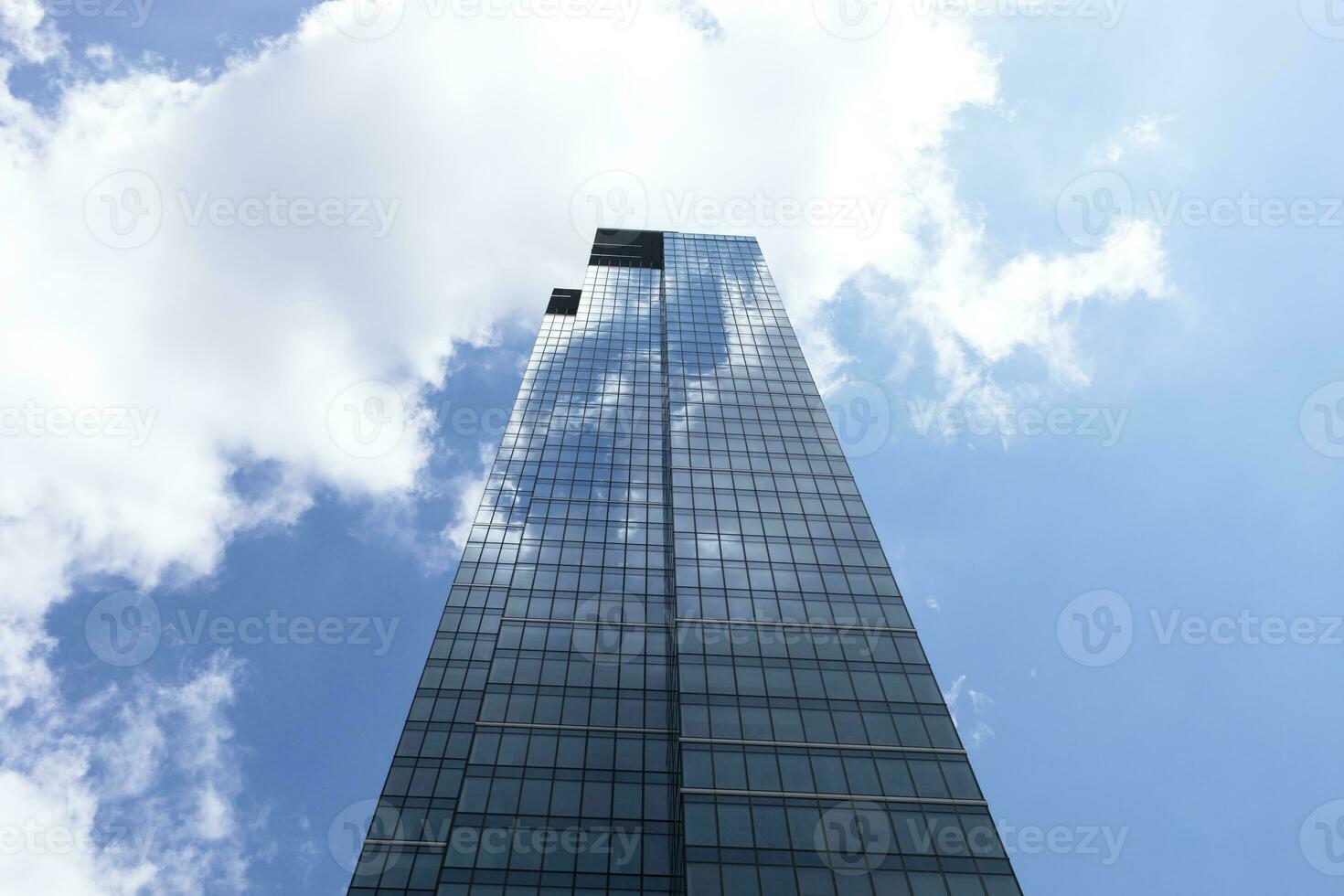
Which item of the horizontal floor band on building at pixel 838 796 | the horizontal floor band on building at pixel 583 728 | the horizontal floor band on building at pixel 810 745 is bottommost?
the horizontal floor band on building at pixel 838 796

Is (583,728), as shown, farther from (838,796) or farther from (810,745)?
(838,796)

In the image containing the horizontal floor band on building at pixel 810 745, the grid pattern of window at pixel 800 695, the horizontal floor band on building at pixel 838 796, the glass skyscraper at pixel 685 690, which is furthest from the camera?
the horizontal floor band on building at pixel 810 745

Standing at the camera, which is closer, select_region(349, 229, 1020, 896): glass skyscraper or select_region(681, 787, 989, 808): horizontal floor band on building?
select_region(349, 229, 1020, 896): glass skyscraper

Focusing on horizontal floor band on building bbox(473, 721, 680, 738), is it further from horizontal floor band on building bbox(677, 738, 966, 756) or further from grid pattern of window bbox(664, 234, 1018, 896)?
horizontal floor band on building bbox(677, 738, 966, 756)

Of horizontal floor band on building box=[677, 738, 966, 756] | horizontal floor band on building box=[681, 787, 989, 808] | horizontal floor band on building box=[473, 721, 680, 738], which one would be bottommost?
horizontal floor band on building box=[681, 787, 989, 808]

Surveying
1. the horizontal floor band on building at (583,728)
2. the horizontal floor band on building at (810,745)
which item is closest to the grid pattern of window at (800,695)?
the horizontal floor band on building at (810,745)

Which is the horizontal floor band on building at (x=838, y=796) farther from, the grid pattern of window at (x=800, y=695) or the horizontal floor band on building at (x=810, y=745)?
the horizontal floor band on building at (x=810, y=745)

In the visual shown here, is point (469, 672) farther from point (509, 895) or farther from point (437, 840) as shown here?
point (509, 895)

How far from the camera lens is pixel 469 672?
5203cm

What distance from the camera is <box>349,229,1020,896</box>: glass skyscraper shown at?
105ft

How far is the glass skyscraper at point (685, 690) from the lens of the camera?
105 feet

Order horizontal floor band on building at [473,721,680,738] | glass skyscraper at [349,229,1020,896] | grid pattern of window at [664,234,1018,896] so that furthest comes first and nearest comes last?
horizontal floor band on building at [473,721,680,738] → glass skyscraper at [349,229,1020,896] → grid pattern of window at [664,234,1018,896]

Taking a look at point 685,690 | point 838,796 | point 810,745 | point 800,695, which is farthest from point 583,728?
point 838,796

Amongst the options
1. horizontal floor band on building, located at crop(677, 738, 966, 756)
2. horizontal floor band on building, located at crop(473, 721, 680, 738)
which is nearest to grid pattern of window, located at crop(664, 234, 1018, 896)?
horizontal floor band on building, located at crop(677, 738, 966, 756)
